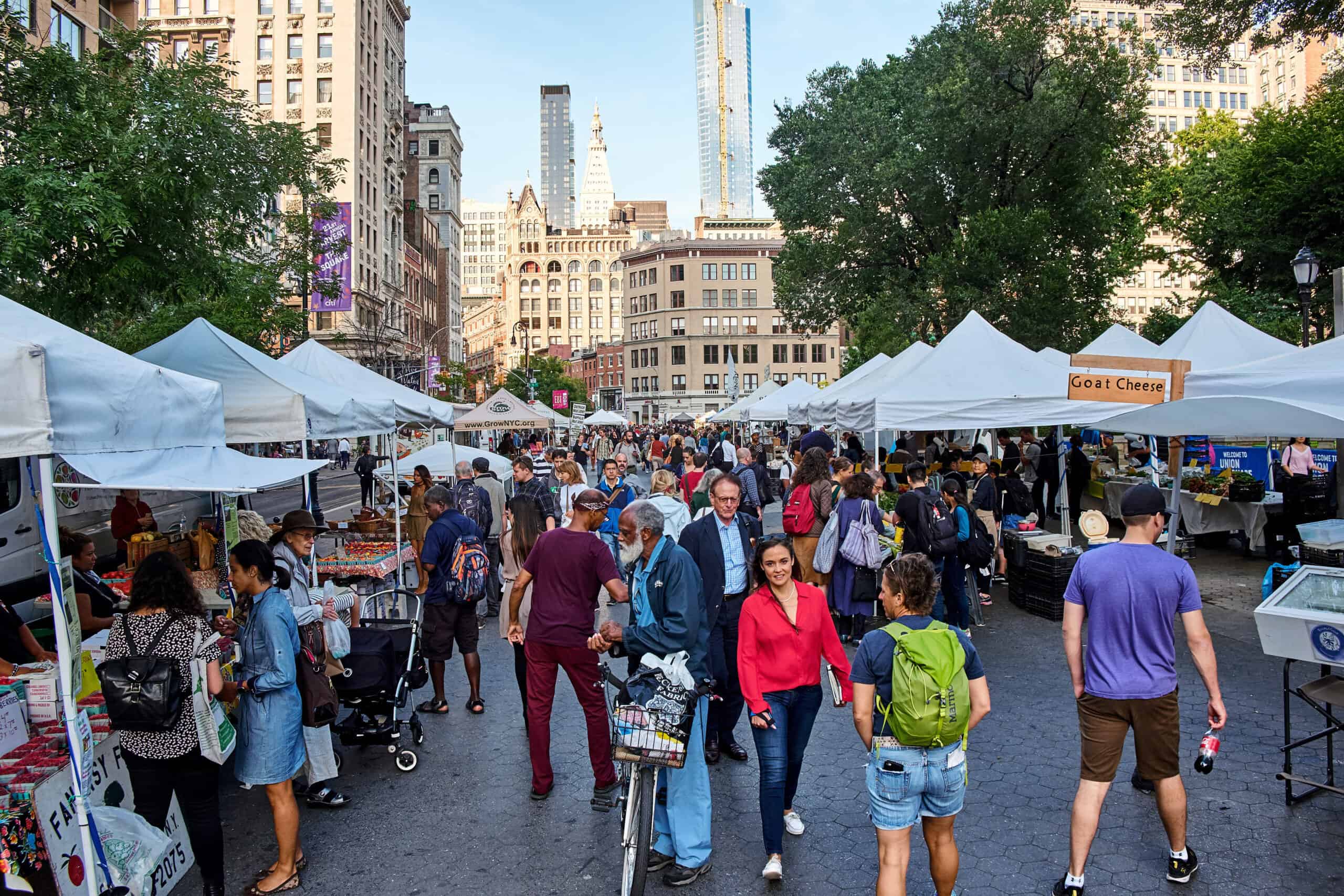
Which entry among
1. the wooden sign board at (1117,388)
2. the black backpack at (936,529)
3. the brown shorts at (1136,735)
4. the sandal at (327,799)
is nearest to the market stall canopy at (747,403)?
the wooden sign board at (1117,388)

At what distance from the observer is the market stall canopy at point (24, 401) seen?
139 inches

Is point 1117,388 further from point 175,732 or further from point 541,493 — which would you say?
point 175,732

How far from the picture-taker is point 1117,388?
343 inches


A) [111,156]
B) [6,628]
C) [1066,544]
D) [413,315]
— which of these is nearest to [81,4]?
[111,156]

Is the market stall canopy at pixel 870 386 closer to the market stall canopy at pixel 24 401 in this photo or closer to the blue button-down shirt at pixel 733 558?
the blue button-down shirt at pixel 733 558

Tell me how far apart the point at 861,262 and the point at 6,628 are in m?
27.5

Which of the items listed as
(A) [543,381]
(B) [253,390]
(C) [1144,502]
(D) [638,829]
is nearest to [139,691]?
(D) [638,829]

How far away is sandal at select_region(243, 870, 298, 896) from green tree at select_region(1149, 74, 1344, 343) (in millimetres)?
31506

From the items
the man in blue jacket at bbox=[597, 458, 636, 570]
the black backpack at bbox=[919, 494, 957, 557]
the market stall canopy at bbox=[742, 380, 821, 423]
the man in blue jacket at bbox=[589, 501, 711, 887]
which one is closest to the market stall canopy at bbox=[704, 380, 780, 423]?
the market stall canopy at bbox=[742, 380, 821, 423]

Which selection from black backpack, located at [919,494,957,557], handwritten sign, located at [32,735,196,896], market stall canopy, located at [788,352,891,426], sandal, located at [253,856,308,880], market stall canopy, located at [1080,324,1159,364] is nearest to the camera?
handwritten sign, located at [32,735,196,896]

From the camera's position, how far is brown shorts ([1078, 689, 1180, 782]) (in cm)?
424

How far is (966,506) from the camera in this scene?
906 centimetres

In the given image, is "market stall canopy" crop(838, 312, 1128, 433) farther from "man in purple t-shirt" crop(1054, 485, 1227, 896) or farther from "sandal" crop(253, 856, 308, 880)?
"sandal" crop(253, 856, 308, 880)

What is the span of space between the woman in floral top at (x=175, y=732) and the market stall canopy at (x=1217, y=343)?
13.9 metres
